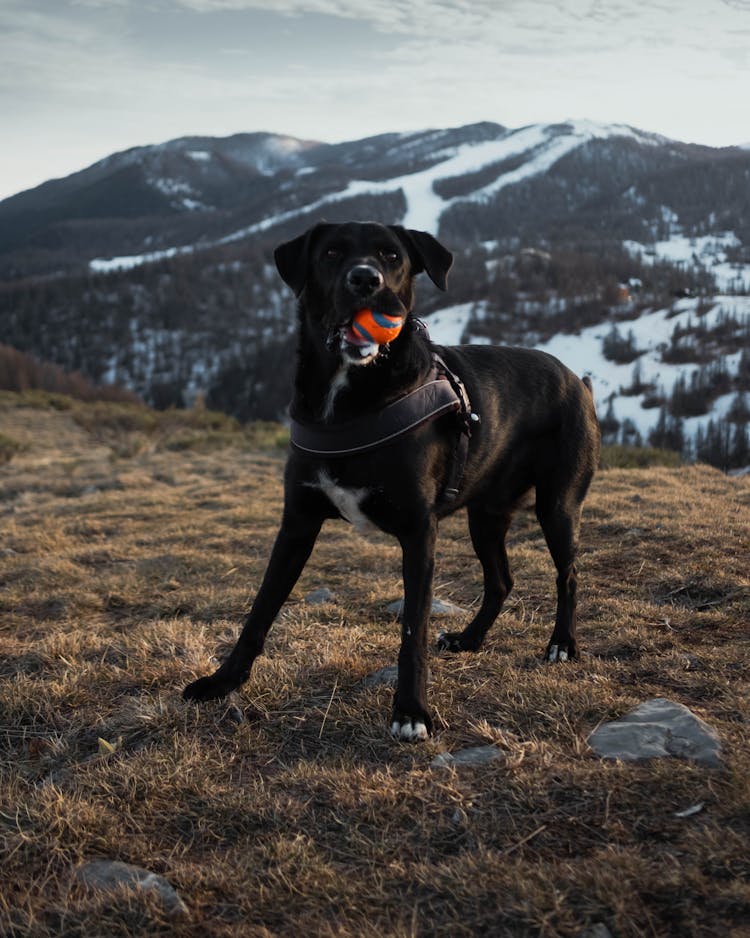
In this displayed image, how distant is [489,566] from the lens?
407 centimetres

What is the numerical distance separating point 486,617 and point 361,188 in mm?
181538

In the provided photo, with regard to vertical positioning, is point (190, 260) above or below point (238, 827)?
above

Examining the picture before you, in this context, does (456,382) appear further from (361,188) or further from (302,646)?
(361,188)

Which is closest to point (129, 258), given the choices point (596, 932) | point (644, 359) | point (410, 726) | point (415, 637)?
point (644, 359)

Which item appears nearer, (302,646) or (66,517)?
(302,646)

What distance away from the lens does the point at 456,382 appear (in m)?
3.26

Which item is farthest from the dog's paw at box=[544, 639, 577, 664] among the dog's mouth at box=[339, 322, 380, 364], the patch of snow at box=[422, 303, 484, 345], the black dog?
the patch of snow at box=[422, 303, 484, 345]

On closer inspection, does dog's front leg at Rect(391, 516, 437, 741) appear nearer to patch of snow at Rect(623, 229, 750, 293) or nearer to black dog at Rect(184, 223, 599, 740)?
black dog at Rect(184, 223, 599, 740)

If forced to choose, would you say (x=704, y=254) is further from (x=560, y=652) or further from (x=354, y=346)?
(x=354, y=346)

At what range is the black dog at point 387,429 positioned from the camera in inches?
116

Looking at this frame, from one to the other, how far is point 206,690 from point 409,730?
890mm

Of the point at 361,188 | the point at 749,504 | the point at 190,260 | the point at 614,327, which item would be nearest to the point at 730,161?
the point at 361,188

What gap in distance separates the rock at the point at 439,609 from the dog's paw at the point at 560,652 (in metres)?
0.91

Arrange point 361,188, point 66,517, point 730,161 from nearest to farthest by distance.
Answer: point 66,517
point 730,161
point 361,188
